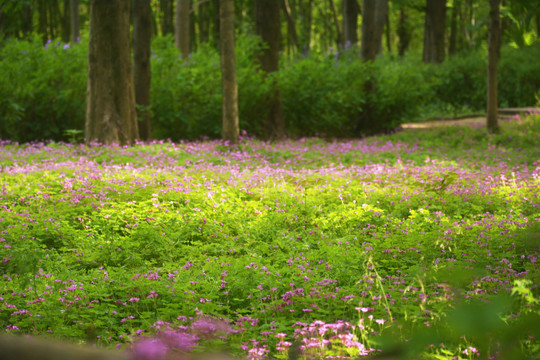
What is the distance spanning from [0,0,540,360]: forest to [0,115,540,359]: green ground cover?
0.02 m

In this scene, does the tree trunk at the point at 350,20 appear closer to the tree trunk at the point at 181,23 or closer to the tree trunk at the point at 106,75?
the tree trunk at the point at 181,23

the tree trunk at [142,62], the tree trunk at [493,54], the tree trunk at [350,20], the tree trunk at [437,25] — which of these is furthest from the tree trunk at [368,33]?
the tree trunk at [437,25]

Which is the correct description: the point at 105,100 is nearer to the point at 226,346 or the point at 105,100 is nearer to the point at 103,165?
the point at 103,165

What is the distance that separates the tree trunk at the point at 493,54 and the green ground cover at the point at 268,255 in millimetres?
3868

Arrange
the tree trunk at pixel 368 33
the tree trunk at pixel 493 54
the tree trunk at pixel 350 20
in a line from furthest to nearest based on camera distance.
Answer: the tree trunk at pixel 350 20, the tree trunk at pixel 368 33, the tree trunk at pixel 493 54

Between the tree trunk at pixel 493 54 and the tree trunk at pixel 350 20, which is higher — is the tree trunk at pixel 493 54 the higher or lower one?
the lower one

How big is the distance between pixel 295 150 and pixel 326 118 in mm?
3685

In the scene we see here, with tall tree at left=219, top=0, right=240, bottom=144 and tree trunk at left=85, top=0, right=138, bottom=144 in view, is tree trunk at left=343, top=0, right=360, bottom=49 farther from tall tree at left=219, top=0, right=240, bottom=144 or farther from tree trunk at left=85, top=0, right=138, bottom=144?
tree trunk at left=85, top=0, right=138, bottom=144

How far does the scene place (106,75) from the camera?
11438 mm

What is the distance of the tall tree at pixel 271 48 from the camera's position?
49.8ft

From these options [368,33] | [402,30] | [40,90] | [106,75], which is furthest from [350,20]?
[402,30]

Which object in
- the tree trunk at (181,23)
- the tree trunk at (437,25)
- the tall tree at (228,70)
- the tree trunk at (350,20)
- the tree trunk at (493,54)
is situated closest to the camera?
the tall tree at (228,70)

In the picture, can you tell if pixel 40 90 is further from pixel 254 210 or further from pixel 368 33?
pixel 368 33

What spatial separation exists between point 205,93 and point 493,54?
7932 millimetres
